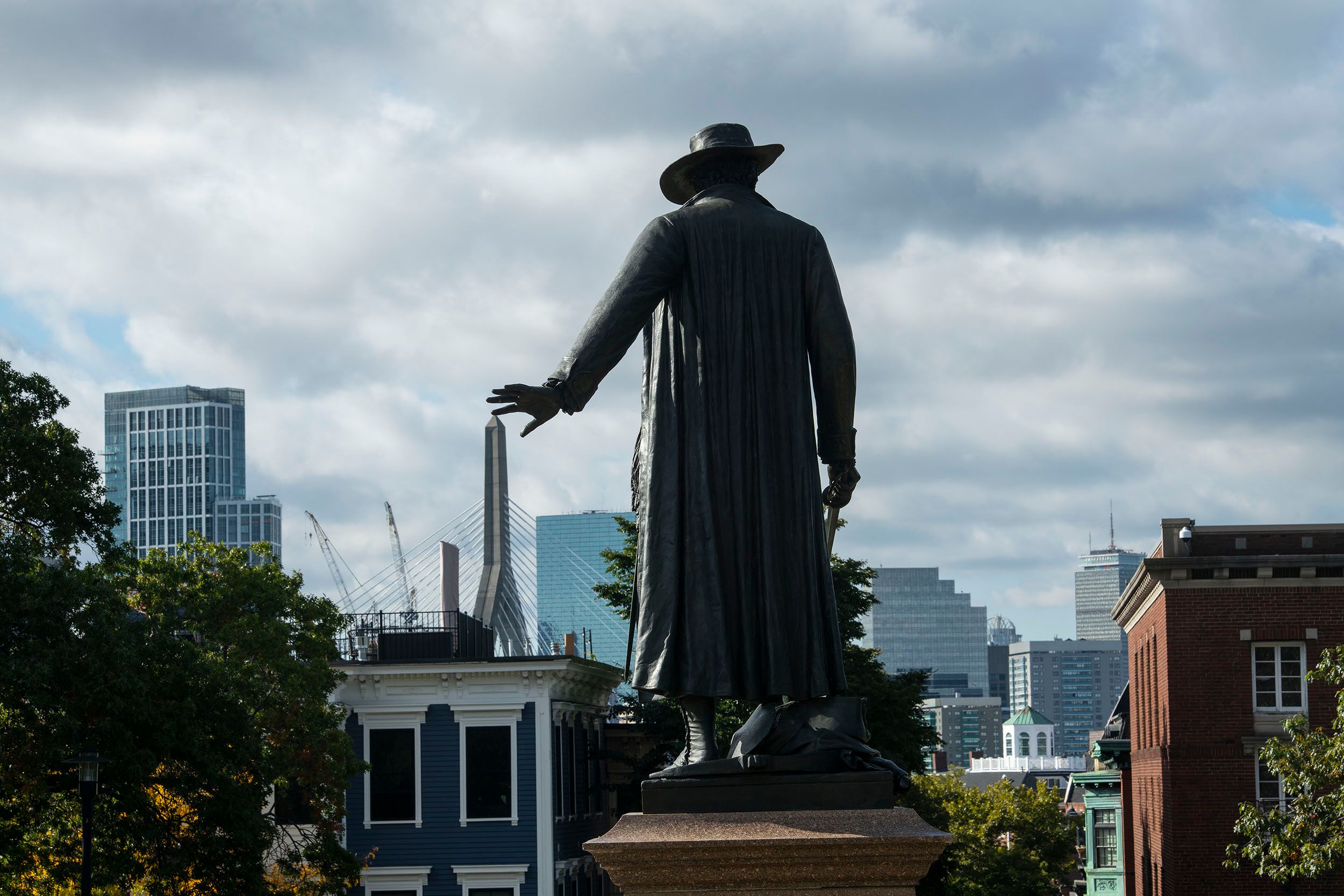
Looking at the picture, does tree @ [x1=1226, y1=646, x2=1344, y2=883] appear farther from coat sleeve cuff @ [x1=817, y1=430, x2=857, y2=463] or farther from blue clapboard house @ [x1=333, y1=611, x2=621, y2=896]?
coat sleeve cuff @ [x1=817, y1=430, x2=857, y2=463]

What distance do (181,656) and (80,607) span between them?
1.84 meters

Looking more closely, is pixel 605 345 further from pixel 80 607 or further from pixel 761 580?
pixel 80 607

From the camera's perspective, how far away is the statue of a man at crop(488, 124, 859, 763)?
7.48 meters

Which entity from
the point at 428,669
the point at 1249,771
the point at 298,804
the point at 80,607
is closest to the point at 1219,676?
the point at 1249,771

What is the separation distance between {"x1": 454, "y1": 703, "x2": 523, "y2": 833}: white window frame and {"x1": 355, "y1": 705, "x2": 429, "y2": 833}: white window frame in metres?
0.86

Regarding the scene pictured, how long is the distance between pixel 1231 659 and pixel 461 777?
18.8 metres

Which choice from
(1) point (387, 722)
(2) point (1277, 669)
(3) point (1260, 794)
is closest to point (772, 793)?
(1) point (387, 722)

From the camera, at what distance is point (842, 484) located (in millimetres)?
7879

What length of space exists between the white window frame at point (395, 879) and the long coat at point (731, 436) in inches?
1435

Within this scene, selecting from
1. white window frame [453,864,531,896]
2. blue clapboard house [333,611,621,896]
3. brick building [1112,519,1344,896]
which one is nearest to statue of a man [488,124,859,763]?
blue clapboard house [333,611,621,896]

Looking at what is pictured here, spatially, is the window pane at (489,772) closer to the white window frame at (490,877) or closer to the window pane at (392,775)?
the white window frame at (490,877)

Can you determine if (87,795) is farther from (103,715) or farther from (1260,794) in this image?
(1260,794)

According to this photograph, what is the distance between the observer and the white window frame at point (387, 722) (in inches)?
1694

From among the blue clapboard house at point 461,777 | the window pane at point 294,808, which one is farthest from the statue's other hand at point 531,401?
the blue clapboard house at point 461,777
